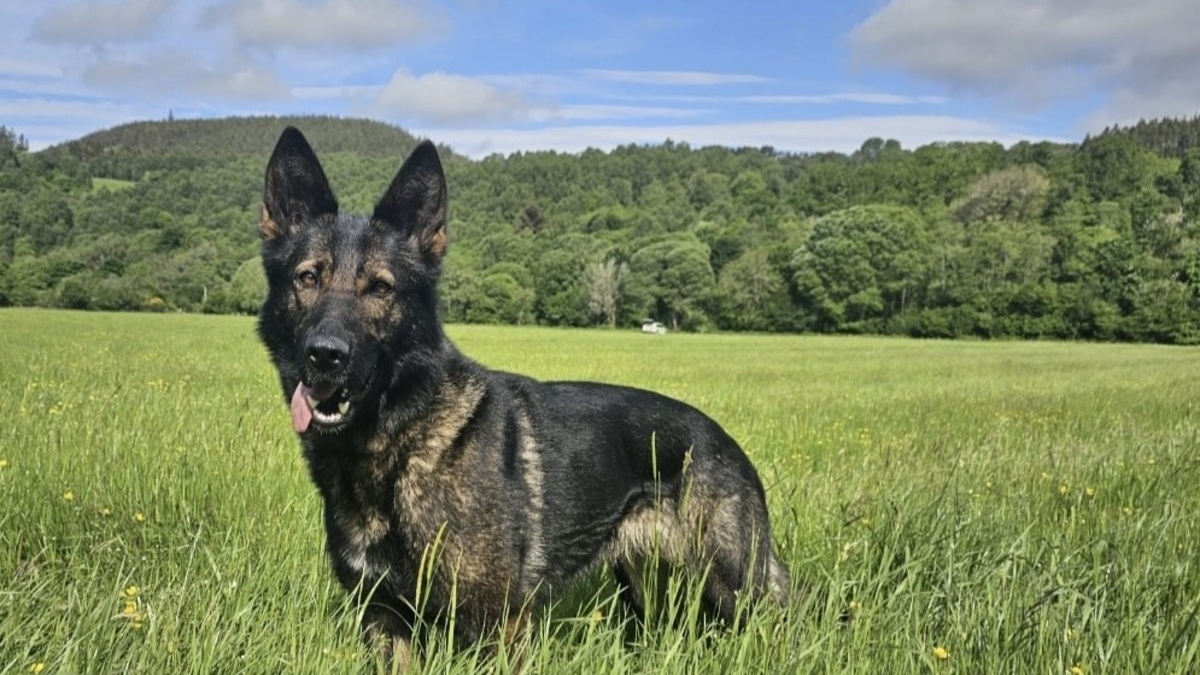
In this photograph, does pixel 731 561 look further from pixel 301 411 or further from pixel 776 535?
pixel 301 411

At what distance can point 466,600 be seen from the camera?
316 centimetres

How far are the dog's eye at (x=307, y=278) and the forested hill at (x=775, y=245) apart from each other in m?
47.1

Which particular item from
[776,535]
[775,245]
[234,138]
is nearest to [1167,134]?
[775,245]

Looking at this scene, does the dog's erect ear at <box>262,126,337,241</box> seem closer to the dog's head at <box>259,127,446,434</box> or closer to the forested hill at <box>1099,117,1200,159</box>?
the dog's head at <box>259,127,446,434</box>

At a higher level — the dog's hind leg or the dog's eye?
the dog's eye

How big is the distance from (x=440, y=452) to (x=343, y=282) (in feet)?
2.64

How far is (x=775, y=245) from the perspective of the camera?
93.2 meters

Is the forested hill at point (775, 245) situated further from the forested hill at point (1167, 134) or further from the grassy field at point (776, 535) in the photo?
the grassy field at point (776, 535)

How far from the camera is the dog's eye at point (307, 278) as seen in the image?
340 centimetres

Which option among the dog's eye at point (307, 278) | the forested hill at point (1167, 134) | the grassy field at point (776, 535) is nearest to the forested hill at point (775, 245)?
the forested hill at point (1167, 134)

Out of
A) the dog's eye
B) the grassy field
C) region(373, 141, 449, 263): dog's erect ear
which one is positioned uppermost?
region(373, 141, 449, 263): dog's erect ear

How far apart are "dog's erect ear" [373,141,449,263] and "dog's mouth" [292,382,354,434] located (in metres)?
0.84

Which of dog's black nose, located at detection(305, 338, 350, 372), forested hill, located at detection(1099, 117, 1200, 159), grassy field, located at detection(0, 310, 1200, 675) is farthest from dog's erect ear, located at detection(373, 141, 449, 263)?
→ forested hill, located at detection(1099, 117, 1200, 159)

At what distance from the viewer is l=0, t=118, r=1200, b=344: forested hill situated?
72.2m
